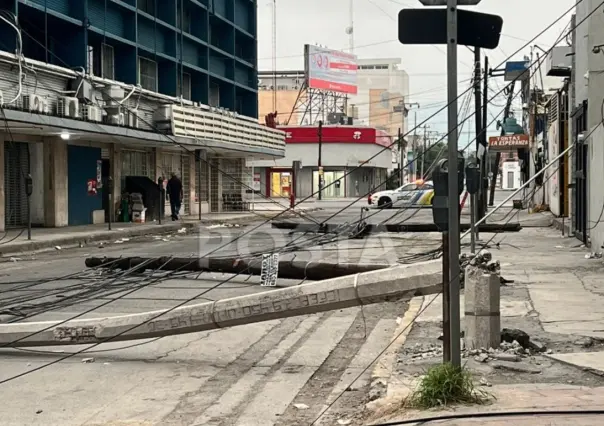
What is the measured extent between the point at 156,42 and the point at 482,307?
26.9 meters

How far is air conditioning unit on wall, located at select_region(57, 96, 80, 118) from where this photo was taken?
72.7ft

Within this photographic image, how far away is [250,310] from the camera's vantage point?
761 centimetres

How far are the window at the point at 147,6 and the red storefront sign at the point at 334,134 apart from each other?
39.2 m

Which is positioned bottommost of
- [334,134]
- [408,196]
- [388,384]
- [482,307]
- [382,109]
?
[388,384]

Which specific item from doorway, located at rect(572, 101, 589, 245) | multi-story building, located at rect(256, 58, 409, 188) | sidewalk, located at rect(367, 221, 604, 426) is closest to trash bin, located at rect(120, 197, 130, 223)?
doorway, located at rect(572, 101, 589, 245)

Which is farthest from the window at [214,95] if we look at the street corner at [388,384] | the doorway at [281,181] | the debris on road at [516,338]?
the debris on road at [516,338]

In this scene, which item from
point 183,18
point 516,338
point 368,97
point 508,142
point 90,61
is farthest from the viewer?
point 368,97

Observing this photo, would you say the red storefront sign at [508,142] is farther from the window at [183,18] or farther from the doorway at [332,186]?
the doorway at [332,186]

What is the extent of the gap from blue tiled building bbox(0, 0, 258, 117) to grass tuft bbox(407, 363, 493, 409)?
17210 mm

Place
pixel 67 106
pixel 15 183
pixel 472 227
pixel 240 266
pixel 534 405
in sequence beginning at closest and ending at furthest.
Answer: pixel 534 405, pixel 472 227, pixel 240 266, pixel 67 106, pixel 15 183

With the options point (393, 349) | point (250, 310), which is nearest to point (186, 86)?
point (250, 310)

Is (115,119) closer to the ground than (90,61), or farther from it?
closer to the ground

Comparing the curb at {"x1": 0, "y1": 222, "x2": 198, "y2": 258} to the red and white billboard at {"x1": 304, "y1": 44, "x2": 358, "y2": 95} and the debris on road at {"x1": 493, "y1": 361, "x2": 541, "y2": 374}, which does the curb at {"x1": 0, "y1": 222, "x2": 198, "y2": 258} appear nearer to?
the debris on road at {"x1": 493, "y1": 361, "x2": 541, "y2": 374}

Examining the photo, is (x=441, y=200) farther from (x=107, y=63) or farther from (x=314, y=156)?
(x=314, y=156)
